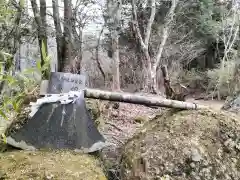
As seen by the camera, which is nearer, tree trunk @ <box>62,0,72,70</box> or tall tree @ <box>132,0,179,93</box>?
tree trunk @ <box>62,0,72,70</box>

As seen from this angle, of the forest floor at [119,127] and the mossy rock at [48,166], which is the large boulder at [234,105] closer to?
the forest floor at [119,127]

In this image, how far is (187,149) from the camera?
2031 millimetres

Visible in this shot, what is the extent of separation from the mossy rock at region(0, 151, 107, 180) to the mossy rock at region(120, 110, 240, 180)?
38 cm

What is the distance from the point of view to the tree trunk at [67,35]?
5.41m

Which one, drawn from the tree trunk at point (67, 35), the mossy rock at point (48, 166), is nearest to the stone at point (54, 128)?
the mossy rock at point (48, 166)

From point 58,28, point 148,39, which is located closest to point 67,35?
point 58,28

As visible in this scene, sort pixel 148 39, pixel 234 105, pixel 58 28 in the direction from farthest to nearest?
1. pixel 148 39
2. pixel 58 28
3. pixel 234 105

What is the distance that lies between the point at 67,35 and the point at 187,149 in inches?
158

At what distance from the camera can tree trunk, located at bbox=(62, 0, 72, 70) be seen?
541cm

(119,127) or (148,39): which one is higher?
(148,39)

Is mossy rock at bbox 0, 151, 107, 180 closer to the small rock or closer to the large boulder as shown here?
the small rock

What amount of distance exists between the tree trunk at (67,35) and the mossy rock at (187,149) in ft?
11.4

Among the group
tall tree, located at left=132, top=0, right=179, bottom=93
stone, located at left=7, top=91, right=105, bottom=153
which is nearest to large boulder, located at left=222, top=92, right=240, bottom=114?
stone, located at left=7, top=91, right=105, bottom=153

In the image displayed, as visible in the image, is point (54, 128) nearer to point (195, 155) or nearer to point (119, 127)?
point (195, 155)
